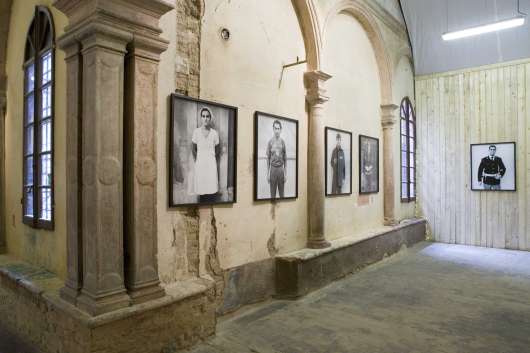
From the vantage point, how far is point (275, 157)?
505 cm

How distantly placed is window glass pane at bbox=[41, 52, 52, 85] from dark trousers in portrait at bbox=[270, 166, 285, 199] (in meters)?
2.77

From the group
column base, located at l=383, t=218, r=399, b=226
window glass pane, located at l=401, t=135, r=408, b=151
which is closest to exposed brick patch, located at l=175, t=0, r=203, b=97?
column base, located at l=383, t=218, r=399, b=226

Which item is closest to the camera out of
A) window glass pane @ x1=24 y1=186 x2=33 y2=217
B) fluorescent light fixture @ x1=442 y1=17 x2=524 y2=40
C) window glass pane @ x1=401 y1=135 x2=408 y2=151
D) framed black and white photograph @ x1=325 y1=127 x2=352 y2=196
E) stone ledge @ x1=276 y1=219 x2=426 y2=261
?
window glass pane @ x1=24 y1=186 x2=33 y2=217

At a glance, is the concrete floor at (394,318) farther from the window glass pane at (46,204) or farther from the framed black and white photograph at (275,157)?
the framed black and white photograph at (275,157)

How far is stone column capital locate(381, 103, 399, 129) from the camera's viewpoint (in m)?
8.27

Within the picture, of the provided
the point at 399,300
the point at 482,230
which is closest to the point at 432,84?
the point at 482,230

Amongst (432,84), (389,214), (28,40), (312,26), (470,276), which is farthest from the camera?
(432,84)

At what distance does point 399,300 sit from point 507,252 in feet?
16.3

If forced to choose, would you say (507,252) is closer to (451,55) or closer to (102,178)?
(451,55)

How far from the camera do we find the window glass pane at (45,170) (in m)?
4.04

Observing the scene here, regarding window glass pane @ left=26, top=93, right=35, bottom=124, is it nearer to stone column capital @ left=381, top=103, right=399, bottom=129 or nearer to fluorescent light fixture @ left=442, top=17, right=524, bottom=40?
stone column capital @ left=381, top=103, right=399, bottom=129

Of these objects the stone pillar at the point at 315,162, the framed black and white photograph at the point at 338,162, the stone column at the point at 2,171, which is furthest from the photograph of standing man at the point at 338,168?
the stone column at the point at 2,171

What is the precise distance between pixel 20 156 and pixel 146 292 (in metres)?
2.95

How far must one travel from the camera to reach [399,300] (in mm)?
4965
